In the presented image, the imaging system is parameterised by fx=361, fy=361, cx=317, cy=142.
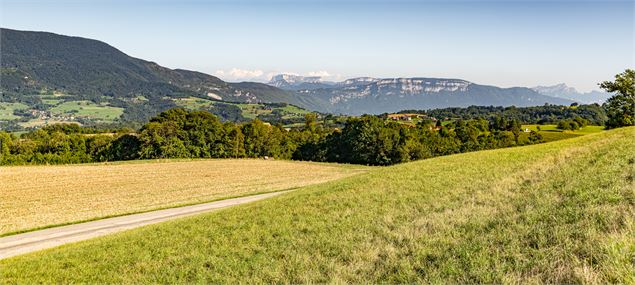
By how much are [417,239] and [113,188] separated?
169 ft

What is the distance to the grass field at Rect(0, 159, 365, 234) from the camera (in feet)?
113

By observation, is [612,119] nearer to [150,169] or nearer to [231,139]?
[150,169]

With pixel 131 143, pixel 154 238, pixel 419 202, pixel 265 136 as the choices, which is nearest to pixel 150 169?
pixel 131 143

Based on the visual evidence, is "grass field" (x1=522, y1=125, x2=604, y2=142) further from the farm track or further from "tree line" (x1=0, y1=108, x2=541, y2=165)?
the farm track

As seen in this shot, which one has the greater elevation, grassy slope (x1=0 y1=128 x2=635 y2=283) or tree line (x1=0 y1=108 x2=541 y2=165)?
grassy slope (x1=0 y1=128 x2=635 y2=283)

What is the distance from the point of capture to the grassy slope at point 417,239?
7.87m

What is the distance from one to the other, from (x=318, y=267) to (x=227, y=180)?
169 feet

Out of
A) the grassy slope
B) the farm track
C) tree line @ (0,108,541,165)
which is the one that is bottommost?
tree line @ (0,108,541,165)

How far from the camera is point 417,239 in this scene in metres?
10.9

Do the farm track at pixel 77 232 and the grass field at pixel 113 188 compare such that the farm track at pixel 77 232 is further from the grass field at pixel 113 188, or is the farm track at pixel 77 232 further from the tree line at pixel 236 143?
the tree line at pixel 236 143

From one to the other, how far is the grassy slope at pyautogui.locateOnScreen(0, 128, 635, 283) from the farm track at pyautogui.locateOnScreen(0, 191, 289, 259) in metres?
8.01

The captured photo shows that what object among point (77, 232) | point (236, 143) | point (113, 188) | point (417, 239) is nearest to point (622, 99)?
point (417, 239)

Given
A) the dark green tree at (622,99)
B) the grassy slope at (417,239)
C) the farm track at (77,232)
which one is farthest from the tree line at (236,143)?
the grassy slope at (417,239)

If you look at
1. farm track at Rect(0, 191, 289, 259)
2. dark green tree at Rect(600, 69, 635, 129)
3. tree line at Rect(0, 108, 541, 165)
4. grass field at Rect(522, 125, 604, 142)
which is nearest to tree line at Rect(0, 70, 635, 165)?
tree line at Rect(0, 108, 541, 165)
